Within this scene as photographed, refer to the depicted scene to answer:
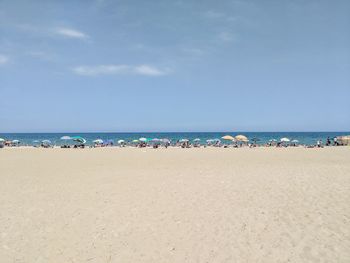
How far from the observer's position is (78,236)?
6902mm

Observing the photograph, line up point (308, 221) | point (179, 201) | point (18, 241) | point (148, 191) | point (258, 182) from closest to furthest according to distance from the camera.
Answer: point (18, 241) → point (308, 221) → point (179, 201) → point (148, 191) → point (258, 182)

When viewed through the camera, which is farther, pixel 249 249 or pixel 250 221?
pixel 250 221

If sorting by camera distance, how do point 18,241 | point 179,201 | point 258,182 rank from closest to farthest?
1. point 18,241
2. point 179,201
3. point 258,182

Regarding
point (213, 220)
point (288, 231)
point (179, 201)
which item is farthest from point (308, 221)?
point (179, 201)

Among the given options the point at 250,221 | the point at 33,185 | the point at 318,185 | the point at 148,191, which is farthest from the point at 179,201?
the point at 33,185


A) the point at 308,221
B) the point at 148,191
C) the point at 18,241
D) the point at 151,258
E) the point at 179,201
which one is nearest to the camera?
the point at 151,258

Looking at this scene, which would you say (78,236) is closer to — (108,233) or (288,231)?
(108,233)

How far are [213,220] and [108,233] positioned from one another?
2460 millimetres

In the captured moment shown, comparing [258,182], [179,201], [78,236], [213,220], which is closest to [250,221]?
[213,220]

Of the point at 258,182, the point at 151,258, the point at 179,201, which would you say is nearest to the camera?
the point at 151,258

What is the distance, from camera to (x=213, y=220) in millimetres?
7707

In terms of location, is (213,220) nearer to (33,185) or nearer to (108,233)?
(108,233)

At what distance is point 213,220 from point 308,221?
7.18 feet

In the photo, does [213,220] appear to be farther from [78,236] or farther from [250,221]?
[78,236]
